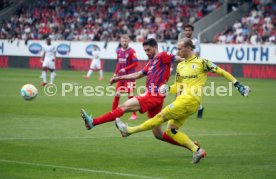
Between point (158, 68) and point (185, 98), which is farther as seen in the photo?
point (158, 68)

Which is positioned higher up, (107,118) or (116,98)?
(107,118)

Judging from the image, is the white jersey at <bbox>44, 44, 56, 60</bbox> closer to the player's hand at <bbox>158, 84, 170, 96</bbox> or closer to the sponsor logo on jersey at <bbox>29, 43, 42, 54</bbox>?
the sponsor logo on jersey at <bbox>29, 43, 42, 54</bbox>

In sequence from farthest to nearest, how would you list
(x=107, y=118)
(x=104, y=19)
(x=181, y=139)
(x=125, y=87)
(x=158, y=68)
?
(x=104, y=19) → (x=125, y=87) → (x=158, y=68) → (x=107, y=118) → (x=181, y=139)

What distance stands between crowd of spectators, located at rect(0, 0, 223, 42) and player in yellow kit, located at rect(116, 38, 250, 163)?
34.7 m

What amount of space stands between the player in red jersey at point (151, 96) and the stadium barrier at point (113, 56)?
2834 centimetres

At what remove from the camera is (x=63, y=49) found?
49.4 meters

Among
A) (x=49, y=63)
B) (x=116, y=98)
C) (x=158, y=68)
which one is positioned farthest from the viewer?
(x=49, y=63)

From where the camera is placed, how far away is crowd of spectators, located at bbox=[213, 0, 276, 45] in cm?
4319

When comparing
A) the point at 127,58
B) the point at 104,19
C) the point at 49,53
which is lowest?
the point at 49,53

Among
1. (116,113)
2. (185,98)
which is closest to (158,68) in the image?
(116,113)

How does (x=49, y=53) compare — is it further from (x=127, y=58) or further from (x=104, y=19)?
(x=127, y=58)

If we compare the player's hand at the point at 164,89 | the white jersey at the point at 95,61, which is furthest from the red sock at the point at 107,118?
the white jersey at the point at 95,61

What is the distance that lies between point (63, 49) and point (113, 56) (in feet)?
13.7

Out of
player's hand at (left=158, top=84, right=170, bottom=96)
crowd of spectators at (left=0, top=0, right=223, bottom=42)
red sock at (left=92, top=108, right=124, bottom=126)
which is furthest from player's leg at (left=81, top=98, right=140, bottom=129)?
crowd of spectators at (left=0, top=0, right=223, bottom=42)
